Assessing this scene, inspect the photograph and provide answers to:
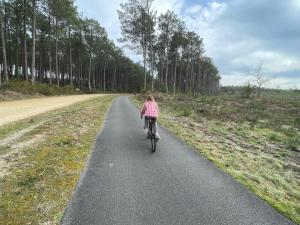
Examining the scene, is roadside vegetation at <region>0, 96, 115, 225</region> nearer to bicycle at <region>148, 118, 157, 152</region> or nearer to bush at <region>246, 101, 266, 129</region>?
bicycle at <region>148, 118, 157, 152</region>

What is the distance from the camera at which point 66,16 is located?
155 ft

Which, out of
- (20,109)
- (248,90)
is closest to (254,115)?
(20,109)

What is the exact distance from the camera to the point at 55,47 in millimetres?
58531

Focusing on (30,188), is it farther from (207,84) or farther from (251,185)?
(207,84)

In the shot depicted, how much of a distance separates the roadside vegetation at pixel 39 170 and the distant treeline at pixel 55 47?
26266 millimetres

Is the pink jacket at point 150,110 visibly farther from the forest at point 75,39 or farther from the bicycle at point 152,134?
the forest at point 75,39

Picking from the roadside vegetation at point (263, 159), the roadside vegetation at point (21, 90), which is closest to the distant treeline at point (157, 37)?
the roadside vegetation at point (21, 90)

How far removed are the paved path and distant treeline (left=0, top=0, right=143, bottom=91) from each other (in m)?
31.1

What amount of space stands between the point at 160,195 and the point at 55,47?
57356 millimetres

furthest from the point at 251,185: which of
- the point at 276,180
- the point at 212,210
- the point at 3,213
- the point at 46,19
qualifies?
the point at 46,19

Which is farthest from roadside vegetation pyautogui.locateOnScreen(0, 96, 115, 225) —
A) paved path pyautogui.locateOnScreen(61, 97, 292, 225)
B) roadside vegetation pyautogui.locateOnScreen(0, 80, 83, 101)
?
roadside vegetation pyautogui.locateOnScreen(0, 80, 83, 101)

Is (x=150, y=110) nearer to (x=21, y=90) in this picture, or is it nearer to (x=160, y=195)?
(x=160, y=195)

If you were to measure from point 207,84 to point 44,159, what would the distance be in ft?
424

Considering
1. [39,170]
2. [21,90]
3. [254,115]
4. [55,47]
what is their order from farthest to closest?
1. [55,47]
2. [21,90]
3. [254,115]
4. [39,170]
